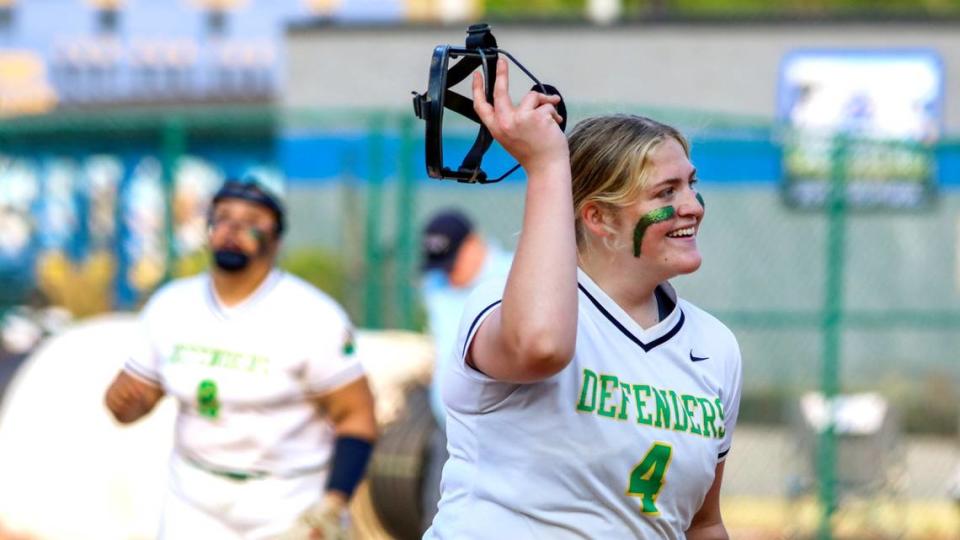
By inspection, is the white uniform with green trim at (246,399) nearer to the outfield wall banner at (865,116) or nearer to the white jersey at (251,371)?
the white jersey at (251,371)

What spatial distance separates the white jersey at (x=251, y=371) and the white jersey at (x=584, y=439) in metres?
2.40

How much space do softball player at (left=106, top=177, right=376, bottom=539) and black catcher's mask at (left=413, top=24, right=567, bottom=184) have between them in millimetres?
2743

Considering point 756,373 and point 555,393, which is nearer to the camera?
point 555,393

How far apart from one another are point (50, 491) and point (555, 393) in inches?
258

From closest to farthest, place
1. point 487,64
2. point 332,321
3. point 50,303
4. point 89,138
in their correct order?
point 487,64, point 332,321, point 50,303, point 89,138

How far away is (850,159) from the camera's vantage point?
37.1 ft

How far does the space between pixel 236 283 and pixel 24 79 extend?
1143 inches

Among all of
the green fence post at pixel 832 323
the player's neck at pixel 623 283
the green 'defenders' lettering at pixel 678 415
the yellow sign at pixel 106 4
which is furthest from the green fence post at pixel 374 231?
the yellow sign at pixel 106 4

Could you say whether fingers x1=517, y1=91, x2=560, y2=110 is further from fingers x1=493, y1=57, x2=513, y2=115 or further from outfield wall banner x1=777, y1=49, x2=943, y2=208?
outfield wall banner x1=777, y1=49, x2=943, y2=208

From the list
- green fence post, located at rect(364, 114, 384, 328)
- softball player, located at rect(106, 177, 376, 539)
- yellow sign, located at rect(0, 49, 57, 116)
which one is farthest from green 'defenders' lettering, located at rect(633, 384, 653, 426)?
yellow sign, located at rect(0, 49, 57, 116)

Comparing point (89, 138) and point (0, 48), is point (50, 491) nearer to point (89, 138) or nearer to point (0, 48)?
point (89, 138)

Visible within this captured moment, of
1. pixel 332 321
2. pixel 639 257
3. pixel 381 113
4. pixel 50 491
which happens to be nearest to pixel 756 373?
pixel 381 113

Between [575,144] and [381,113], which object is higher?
[575,144]

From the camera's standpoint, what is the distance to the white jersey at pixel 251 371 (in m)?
5.66
